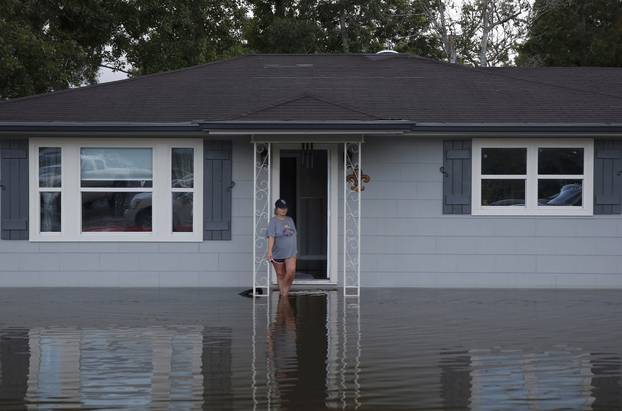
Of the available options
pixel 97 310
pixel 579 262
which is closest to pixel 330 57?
pixel 579 262

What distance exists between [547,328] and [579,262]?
4112mm

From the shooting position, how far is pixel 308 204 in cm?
1909

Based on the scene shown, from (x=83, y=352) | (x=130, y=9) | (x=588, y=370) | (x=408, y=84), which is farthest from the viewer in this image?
(x=130, y=9)

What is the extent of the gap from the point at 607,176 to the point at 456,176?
8.02 ft

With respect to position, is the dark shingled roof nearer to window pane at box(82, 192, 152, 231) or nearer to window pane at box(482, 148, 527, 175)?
window pane at box(482, 148, 527, 175)

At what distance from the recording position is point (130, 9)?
2914 centimetres

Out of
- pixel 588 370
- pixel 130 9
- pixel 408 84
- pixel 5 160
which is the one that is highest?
pixel 130 9

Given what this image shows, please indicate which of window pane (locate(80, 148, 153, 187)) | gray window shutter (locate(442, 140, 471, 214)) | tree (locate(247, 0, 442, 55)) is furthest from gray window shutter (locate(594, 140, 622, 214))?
tree (locate(247, 0, 442, 55))

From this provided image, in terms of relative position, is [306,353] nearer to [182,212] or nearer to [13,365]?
[13,365]

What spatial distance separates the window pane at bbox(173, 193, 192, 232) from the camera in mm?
17062

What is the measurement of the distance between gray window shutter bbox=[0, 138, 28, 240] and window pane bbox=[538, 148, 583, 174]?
8361 mm

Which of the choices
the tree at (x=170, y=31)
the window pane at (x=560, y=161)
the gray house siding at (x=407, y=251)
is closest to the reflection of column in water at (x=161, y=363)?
the gray house siding at (x=407, y=251)

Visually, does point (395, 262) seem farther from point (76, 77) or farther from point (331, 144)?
point (76, 77)

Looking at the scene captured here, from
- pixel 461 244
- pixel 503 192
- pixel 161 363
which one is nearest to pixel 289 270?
pixel 461 244
